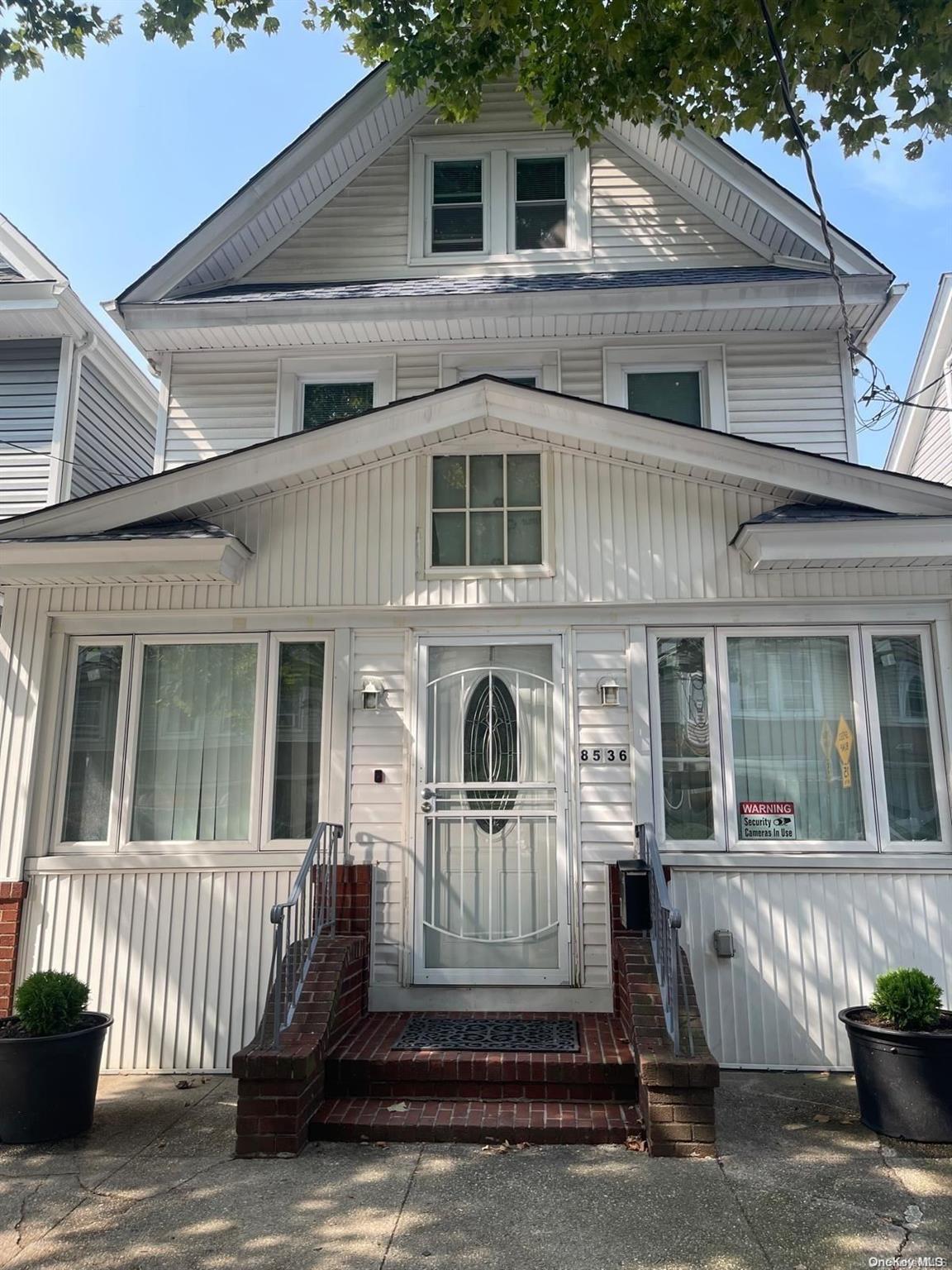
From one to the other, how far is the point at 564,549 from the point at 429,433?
122 cm

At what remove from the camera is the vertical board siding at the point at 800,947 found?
18.9 feet

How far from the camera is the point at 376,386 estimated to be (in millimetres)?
7973

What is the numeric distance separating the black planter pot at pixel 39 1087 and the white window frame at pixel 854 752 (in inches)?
160

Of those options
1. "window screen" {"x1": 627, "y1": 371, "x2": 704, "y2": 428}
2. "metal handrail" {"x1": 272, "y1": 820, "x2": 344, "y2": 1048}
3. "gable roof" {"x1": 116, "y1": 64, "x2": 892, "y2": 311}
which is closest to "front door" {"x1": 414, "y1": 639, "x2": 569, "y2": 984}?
"metal handrail" {"x1": 272, "y1": 820, "x2": 344, "y2": 1048}

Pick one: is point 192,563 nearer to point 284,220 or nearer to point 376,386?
point 376,386

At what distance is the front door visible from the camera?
604 cm

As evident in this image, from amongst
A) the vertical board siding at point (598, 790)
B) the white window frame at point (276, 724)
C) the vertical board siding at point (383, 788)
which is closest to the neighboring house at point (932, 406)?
the vertical board siding at point (598, 790)

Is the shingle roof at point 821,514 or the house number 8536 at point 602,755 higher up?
the shingle roof at point 821,514

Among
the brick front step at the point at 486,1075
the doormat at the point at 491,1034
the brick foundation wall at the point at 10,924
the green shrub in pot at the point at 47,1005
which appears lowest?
the brick front step at the point at 486,1075

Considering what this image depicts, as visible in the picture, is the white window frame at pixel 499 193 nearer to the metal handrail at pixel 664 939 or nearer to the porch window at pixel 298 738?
the porch window at pixel 298 738

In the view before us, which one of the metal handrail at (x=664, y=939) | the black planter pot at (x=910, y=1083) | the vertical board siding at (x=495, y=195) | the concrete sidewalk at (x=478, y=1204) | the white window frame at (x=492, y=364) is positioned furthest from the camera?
the vertical board siding at (x=495, y=195)

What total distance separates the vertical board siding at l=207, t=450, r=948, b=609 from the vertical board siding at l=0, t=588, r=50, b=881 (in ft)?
4.30

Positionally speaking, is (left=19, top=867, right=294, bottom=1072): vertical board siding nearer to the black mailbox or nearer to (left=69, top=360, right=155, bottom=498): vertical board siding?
the black mailbox

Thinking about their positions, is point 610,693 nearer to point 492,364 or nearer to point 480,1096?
point 480,1096
